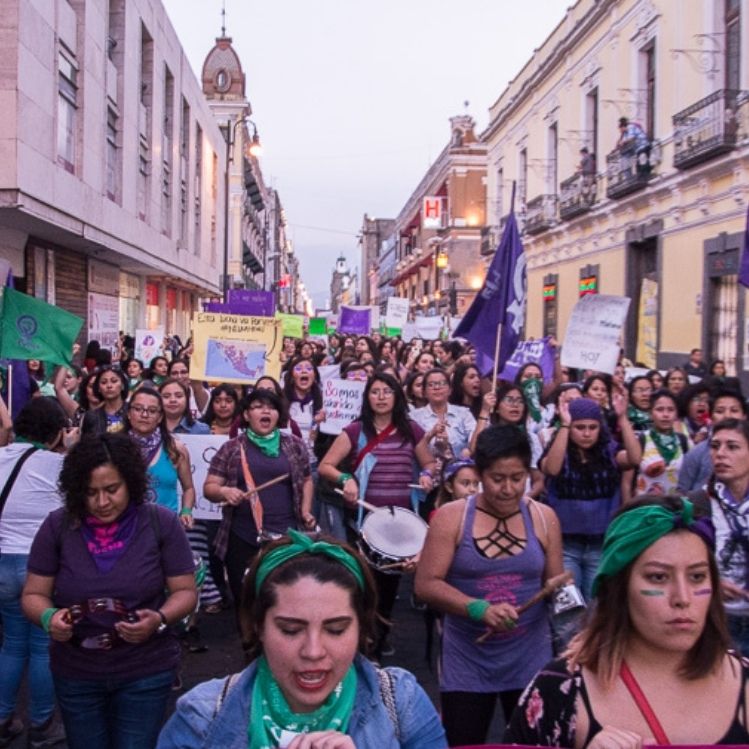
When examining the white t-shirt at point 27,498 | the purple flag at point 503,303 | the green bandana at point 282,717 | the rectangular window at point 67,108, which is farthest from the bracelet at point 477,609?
the rectangular window at point 67,108

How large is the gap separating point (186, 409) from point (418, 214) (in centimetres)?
6298

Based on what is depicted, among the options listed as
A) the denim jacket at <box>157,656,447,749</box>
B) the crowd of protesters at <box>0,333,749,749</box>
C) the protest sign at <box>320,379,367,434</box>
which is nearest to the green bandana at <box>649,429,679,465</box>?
the crowd of protesters at <box>0,333,749,749</box>

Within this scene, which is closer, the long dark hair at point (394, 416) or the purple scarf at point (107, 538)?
the purple scarf at point (107, 538)

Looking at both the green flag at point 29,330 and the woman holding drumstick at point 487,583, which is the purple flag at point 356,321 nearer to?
the green flag at point 29,330

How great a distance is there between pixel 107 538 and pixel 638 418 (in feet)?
19.3

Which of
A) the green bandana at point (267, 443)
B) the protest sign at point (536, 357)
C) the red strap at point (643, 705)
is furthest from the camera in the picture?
the protest sign at point (536, 357)

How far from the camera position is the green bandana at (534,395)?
846 centimetres

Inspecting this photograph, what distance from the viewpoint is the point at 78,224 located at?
18625 mm

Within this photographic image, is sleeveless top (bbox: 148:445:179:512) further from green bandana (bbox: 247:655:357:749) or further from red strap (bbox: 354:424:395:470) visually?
green bandana (bbox: 247:655:357:749)

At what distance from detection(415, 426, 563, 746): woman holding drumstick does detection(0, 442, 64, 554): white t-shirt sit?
1921mm

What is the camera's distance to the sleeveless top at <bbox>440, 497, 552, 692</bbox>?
3.85m

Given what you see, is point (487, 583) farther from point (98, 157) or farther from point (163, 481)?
point (98, 157)

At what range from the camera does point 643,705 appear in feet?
7.57

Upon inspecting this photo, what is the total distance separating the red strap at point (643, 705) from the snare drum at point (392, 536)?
3.05m
